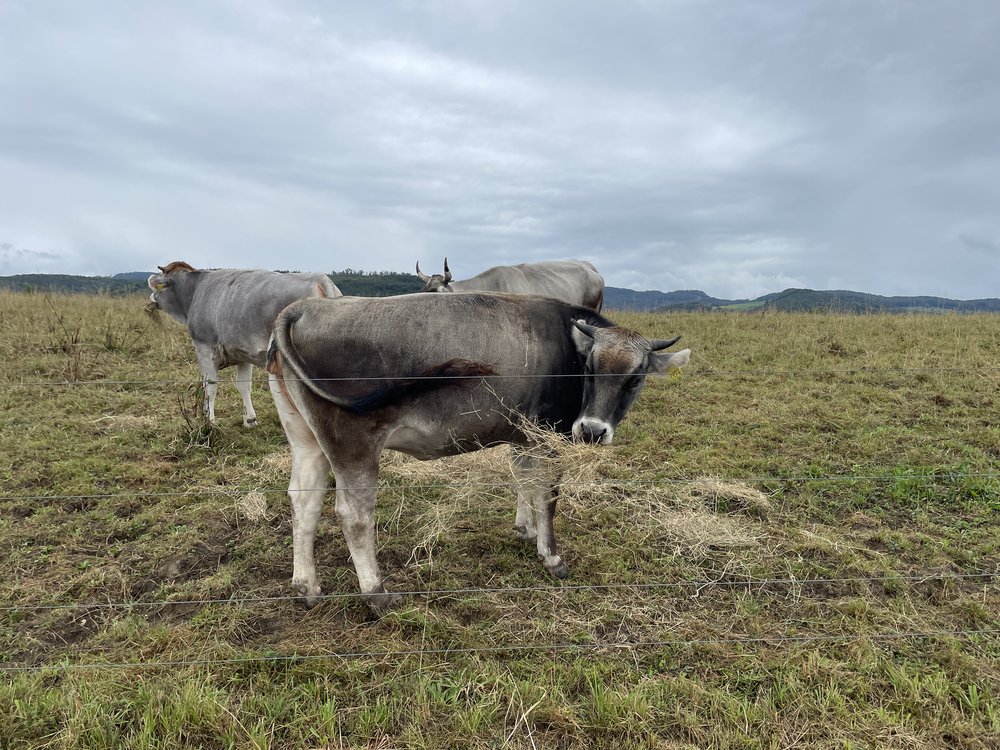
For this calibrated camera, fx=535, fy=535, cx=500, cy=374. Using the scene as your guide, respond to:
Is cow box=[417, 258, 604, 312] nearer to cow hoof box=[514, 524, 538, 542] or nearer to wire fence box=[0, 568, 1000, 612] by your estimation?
cow hoof box=[514, 524, 538, 542]

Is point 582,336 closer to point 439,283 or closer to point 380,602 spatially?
point 380,602

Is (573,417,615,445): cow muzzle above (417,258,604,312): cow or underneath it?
underneath

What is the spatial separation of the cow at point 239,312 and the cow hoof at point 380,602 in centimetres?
452

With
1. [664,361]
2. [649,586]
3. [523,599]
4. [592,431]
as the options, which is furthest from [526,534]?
[664,361]

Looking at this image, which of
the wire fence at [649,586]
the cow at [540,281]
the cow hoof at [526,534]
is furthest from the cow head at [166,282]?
the cow hoof at [526,534]

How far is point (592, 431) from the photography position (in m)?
3.62

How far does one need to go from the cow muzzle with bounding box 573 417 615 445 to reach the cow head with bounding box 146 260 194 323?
7576 millimetres

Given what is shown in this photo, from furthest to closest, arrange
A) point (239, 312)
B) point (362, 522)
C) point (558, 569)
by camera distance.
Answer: point (239, 312) < point (558, 569) < point (362, 522)

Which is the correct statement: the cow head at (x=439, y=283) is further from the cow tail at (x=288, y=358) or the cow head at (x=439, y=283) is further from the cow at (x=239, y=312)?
the cow tail at (x=288, y=358)

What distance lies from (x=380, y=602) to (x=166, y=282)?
7.24 meters

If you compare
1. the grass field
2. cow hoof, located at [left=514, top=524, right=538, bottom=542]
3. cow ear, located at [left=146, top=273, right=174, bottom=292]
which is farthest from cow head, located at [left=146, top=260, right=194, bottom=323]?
cow hoof, located at [left=514, top=524, right=538, bottom=542]

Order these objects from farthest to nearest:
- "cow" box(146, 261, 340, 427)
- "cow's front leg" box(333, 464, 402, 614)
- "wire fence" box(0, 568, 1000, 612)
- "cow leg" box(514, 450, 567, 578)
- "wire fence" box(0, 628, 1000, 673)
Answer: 1. "cow" box(146, 261, 340, 427)
2. "cow leg" box(514, 450, 567, 578)
3. "wire fence" box(0, 568, 1000, 612)
4. "cow's front leg" box(333, 464, 402, 614)
5. "wire fence" box(0, 628, 1000, 673)

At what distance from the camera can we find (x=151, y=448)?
657 cm

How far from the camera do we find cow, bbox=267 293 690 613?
11.2 feet
